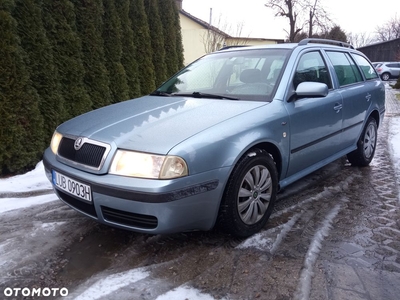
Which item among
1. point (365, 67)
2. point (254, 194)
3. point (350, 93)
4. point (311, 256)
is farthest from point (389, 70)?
point (311, 256)

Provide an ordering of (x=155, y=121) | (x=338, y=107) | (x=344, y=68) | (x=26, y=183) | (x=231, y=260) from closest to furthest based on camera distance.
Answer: (x=231, y=260) → (x=155, y=121) → (x=338, y=107) → (x=26, y=183) → (x=344, y=68)

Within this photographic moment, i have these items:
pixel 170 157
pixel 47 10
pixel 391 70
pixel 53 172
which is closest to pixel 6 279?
pixel 53 172

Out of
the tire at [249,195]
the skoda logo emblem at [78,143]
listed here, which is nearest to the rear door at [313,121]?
the tire at [249,195]

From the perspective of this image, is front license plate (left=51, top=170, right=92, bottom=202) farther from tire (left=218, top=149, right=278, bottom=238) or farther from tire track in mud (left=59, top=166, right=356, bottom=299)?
tire (left=218, top=149, right=278, bottom=238)

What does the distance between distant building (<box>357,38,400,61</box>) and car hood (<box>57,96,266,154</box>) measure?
125 ft

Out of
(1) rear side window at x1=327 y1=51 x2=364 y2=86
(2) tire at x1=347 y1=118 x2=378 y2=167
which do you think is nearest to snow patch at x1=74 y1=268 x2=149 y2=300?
(1) rear side window at x1=327 y1=51 x2=364 y2=86

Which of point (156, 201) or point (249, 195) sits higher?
point (156, 201)

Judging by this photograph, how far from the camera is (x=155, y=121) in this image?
262 centimetres

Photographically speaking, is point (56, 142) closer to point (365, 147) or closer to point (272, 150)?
point (272, 150)

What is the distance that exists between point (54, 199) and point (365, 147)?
4.11 m

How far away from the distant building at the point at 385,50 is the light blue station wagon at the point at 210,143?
37.1m

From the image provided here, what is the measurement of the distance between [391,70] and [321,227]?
28819mm

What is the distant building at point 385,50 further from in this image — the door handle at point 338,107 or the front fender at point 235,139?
the front fender at point 235,139

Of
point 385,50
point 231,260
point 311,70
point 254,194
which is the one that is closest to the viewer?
point 231,260
